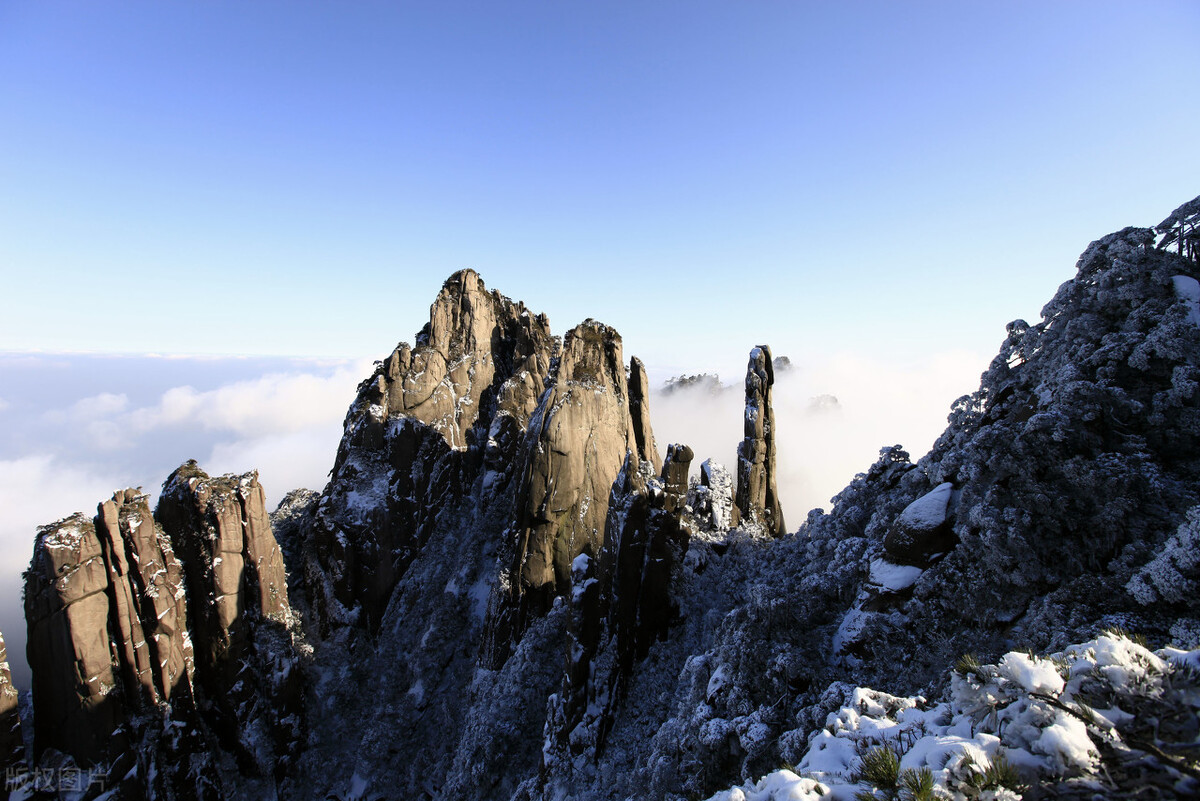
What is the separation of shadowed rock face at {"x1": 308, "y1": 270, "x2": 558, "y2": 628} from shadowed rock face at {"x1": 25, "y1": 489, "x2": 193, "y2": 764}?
1097 cm

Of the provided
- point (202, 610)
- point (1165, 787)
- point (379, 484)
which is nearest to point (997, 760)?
point (1165, 787)

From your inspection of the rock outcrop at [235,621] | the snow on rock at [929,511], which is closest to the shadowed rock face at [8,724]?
the rock outcrop at [235,621]

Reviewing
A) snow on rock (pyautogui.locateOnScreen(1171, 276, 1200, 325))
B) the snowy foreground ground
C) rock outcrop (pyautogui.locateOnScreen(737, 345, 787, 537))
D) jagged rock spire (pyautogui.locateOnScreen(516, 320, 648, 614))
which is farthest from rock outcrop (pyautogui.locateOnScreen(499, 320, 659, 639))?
snow on rock (pyautogui.locateOnScreen(1171, 276, 1200, 325))

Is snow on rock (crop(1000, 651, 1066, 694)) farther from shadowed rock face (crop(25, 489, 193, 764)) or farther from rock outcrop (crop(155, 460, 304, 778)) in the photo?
shadowed rock face (crop(25, 489, 193, 764))

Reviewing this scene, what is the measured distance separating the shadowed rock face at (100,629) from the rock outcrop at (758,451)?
37340 mm

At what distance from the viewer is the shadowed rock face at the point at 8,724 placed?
25.6m

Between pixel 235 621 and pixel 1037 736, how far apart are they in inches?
1617

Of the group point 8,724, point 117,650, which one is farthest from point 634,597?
point 8,724

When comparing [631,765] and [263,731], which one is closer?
[631,765]

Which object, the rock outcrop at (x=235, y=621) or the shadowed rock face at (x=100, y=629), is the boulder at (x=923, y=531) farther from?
the shadowed rock face at (x=100, y=629)

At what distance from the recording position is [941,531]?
17.8m

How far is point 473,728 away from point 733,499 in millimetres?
21822

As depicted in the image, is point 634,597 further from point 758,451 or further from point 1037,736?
point 1037,736

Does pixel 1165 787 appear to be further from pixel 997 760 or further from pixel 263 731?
pixel 263 731
